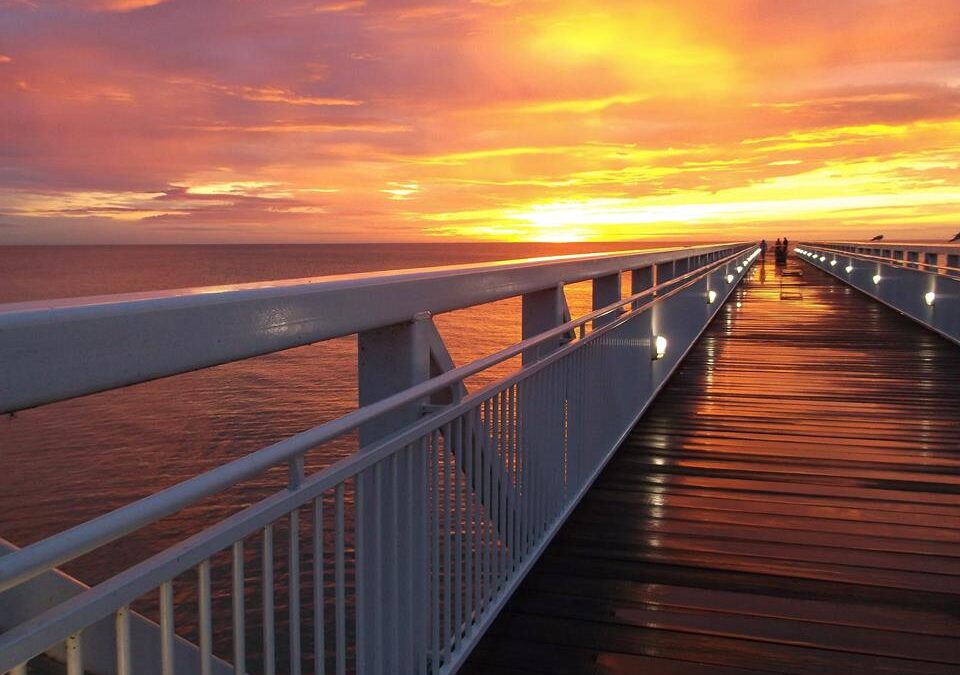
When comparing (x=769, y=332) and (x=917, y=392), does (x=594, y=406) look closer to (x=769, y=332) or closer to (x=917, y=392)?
(x=917, y=392)

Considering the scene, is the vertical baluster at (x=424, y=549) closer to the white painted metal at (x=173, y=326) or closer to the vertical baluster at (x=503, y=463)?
the white painted metal at (x=173, y=326)

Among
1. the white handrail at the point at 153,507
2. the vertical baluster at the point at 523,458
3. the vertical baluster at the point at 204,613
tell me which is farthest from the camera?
the vertical baluster at the point at 523,458

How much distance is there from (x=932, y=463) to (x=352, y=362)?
2414cm

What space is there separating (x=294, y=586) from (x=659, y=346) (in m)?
6.41

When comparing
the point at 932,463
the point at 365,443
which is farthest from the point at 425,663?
the point at 932,463

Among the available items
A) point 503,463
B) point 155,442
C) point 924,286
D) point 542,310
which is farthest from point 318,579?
point 155,442

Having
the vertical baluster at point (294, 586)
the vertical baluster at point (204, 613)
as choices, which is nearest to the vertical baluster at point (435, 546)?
the vertical baluster at point (294, 586)

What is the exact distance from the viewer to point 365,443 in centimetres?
282

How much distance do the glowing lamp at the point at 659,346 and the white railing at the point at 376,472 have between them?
6.76ft

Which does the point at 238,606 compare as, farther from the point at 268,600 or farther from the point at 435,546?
the point at 435,546

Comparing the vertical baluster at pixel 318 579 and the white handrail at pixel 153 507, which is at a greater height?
the white handrail at pixel 153 507

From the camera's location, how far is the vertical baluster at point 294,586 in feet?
6.40

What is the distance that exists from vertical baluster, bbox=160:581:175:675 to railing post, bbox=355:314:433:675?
2.90 ft

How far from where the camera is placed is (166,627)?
1521 mm
